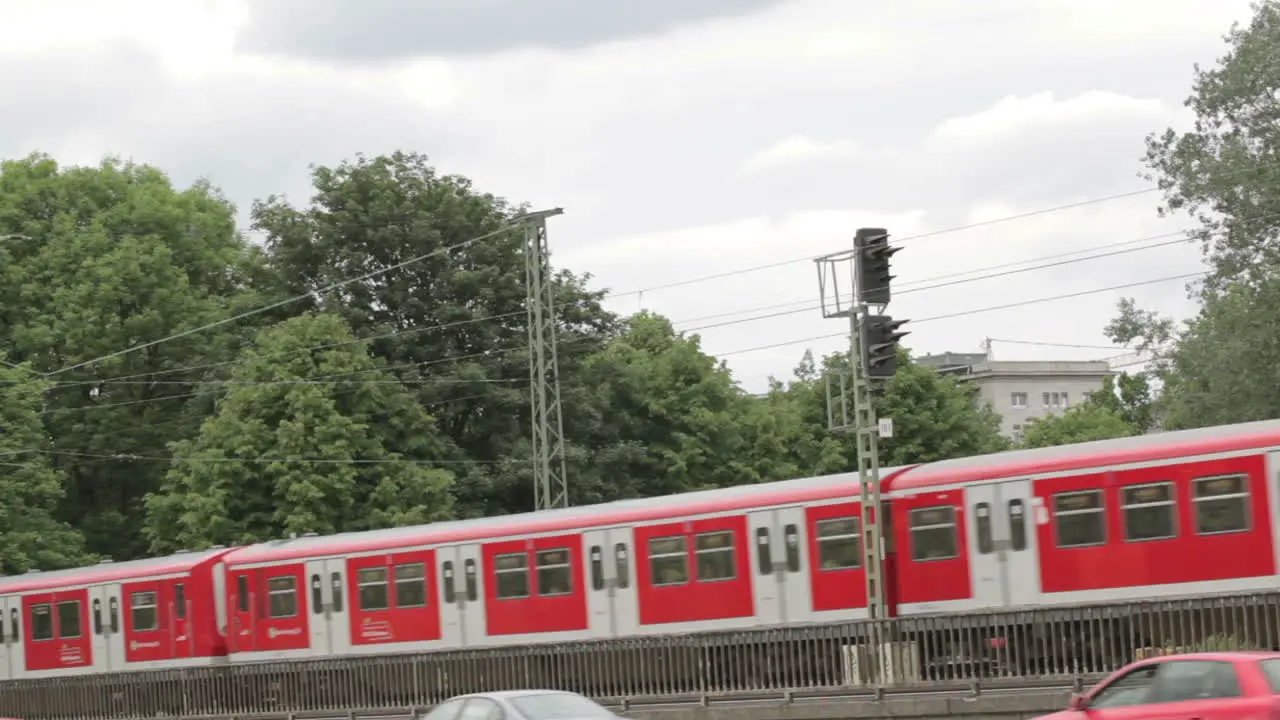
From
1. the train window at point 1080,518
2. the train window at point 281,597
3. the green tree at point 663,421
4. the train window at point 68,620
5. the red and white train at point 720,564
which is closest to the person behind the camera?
the red and white train at point 720,564

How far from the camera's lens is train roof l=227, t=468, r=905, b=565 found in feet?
98.4

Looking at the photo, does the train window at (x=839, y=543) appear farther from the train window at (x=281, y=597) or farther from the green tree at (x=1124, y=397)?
the green tree at (x=1124, y=397)

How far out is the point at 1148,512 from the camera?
2648 cm

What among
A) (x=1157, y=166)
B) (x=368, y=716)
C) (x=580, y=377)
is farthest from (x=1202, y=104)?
(x=368, y=716)

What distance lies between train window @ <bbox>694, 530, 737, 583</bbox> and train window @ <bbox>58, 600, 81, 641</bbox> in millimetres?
16264

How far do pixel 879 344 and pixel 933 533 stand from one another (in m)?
4.40

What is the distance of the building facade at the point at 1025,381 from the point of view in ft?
478

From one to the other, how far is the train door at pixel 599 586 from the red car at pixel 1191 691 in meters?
16.2

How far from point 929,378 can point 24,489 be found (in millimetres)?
34317

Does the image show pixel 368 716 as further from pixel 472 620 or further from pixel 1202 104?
pixel 1202 104

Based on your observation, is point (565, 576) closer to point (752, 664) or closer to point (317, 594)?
point (317, 594)

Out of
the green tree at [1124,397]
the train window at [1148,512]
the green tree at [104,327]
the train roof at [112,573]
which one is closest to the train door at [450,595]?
the train roof at [112,573]

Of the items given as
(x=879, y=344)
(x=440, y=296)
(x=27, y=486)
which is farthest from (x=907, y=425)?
(x=879, y=344)

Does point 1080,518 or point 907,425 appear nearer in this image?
point 1080,518
